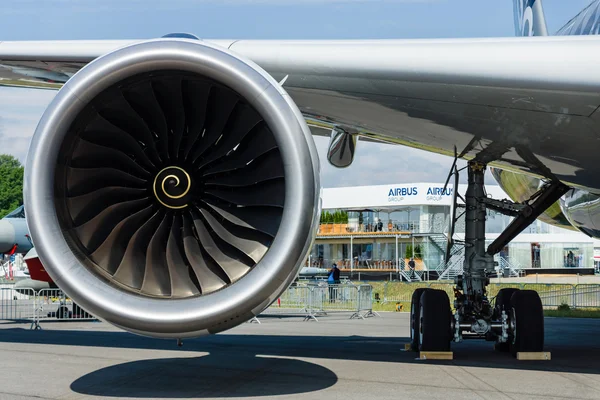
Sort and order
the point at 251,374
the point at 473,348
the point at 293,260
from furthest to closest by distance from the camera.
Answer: the point at 473,348, the point at 251,374, the point at 293,260

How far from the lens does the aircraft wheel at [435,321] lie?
818 cm

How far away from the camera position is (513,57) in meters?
5.83

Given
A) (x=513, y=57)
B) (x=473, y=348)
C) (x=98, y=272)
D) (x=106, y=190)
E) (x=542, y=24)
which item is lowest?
(x=473, y=348)

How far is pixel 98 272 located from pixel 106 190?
0.73m

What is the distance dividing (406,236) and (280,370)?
47.1 m

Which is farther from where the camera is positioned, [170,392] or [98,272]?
[170,392]

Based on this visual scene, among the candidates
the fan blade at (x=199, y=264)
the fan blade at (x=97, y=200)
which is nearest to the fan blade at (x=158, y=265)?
the fan blade at (x=199, y=264)

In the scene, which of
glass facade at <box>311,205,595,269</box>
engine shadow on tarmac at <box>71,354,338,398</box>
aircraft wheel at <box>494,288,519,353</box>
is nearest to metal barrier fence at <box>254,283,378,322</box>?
aircraft wheel at <box>494,288,519,353</box>

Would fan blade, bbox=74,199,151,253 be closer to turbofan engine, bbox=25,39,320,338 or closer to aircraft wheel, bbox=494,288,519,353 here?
turbofan engine, bbox=25,39,320,338

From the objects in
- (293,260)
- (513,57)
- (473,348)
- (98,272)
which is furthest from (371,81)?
(473,348)

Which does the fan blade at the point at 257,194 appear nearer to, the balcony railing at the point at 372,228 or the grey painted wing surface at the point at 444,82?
the grey painted wing surface at the point at 444,82

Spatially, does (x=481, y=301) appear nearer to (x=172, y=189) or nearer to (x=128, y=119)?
(x=172, y=189)

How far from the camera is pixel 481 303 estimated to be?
29.2ft

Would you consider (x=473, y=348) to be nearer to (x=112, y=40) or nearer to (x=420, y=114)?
(x=420, y=114)
